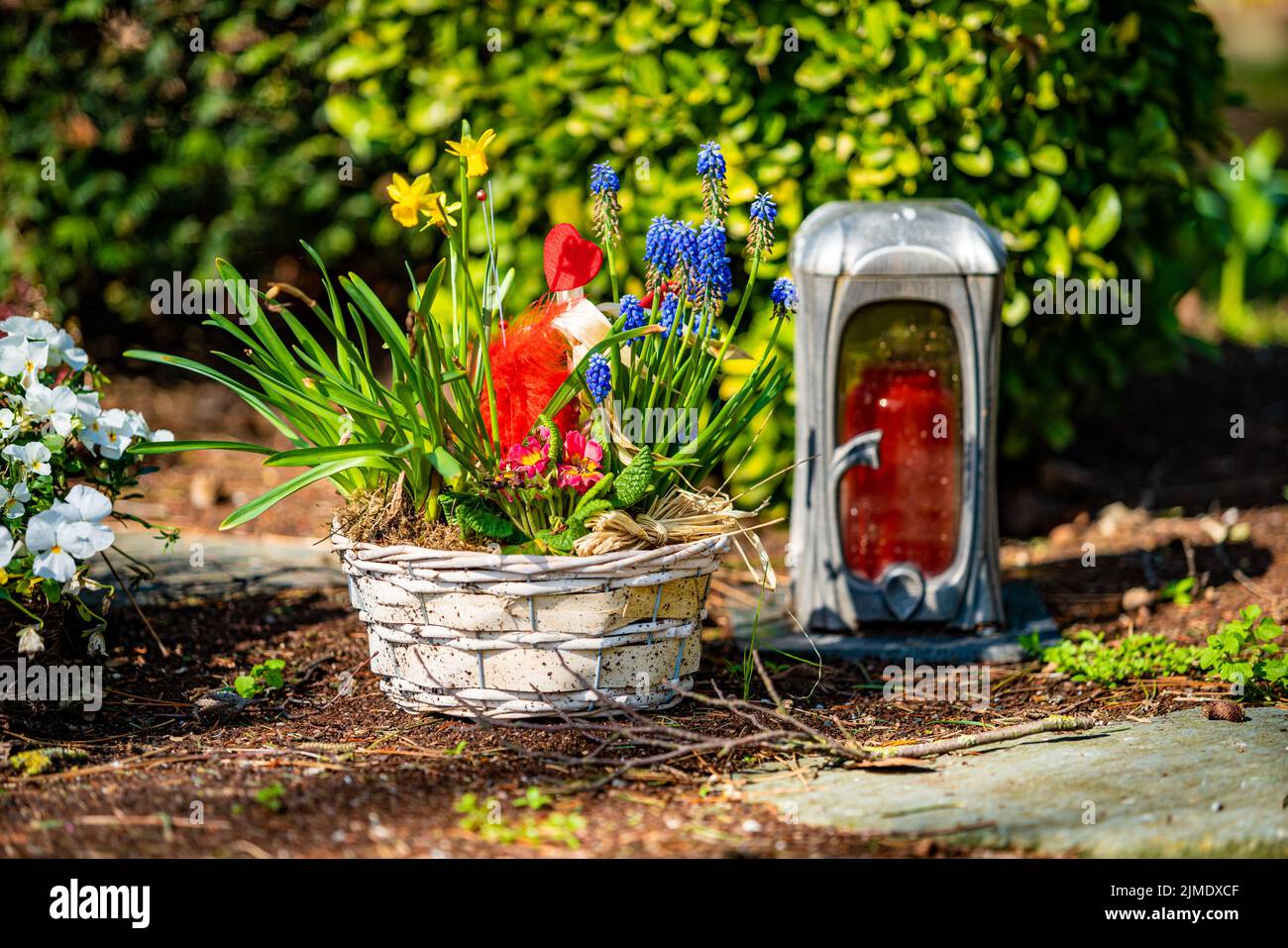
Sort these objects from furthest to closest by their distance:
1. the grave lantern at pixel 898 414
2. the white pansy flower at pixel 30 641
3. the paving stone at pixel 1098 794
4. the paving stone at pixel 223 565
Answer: the paving stone at pixel 223 565 < the grave lantern at pixel 898 414 < the white pansy flower at pixel 30 641 < the paving stone at pixel 1098 794

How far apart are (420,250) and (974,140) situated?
2.22 metres

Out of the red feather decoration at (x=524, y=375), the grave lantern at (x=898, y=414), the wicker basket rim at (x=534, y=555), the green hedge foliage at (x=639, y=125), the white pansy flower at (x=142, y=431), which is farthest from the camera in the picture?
the green hedge foliage at (x=639, y=125)

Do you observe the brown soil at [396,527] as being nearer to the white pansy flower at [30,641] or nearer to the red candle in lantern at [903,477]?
the white pansy flower at [30,641]

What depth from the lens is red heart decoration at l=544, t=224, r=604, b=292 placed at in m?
2.44

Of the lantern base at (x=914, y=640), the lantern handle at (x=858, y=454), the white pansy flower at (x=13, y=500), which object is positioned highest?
the lantern handle at (x=858, y=454)

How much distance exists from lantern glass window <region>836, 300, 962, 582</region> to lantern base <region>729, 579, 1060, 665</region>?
15cm

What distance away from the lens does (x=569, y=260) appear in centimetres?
245

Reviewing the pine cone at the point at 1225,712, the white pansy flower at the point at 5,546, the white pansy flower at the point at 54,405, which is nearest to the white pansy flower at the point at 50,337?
the white pansy flower at the point at 54,405

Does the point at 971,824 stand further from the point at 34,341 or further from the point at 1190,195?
the point at 1190,195

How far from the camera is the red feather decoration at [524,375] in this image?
2.40 m

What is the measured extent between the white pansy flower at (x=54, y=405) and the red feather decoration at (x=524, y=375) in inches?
29.8

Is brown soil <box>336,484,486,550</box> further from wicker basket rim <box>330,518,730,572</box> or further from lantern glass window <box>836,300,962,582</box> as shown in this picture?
lantern glass window <box>836,300,962,582</box>

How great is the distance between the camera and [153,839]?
186 cm

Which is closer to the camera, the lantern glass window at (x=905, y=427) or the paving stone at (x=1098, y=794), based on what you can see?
the paving stone at (x=1098, y=794)
